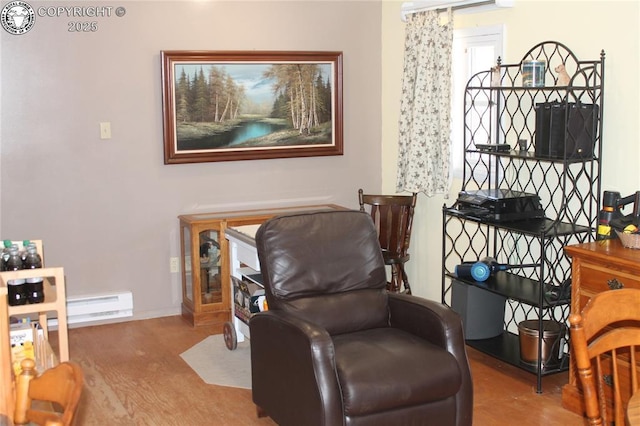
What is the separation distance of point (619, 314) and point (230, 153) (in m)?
3.54

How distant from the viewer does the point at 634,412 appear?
6.10 ft

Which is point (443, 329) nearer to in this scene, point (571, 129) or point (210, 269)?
point (571, 129)

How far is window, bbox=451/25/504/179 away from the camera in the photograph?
479 cm

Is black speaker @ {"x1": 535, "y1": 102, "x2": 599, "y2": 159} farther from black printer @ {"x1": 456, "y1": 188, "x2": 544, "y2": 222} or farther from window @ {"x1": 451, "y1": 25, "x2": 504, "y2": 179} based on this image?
window @ {"x1": 451, "y1": 25, "x2": 504, "y2": 179}

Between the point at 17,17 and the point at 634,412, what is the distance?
428 cm

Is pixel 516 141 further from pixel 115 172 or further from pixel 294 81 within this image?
pixel 115 172

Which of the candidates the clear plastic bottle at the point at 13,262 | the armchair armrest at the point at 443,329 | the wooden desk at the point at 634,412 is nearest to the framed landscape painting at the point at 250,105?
the clear plastic bottle at the point at 13,262

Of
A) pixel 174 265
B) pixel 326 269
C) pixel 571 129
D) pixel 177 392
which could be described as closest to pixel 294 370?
pixel 326 269

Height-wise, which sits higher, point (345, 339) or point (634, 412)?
point (634, 412)

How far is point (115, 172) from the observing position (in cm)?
523

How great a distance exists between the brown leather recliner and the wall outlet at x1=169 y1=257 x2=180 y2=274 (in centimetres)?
188

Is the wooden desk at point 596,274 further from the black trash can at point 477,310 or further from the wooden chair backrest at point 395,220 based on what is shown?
the wooden chair backrest at point 395,220

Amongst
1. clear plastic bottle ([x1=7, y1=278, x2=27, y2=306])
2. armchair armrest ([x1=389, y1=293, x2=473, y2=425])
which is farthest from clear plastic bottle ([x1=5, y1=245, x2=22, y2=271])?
armchair armrest ([x1=389, y1=293, x2=473, y2=425])

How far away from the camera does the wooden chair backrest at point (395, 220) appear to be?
5320mm
